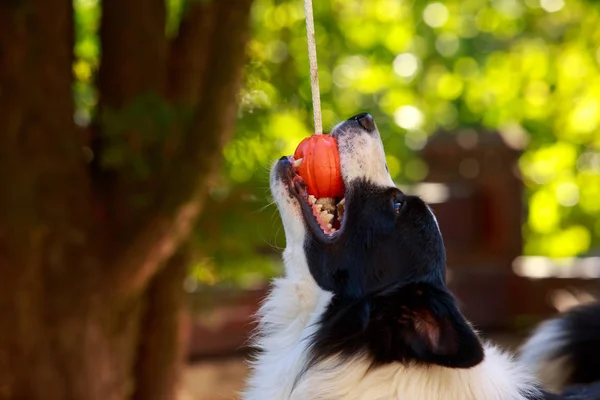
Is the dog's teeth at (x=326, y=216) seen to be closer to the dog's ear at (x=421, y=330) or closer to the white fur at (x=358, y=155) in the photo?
the white fur at (x=358, y=155)

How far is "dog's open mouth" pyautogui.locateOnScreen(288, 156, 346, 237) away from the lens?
9.64 ft

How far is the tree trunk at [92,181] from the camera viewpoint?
14.7ft

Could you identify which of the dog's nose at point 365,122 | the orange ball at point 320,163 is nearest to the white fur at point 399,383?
the orange ball at point 320,163

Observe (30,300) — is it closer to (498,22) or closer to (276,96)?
(276,96)

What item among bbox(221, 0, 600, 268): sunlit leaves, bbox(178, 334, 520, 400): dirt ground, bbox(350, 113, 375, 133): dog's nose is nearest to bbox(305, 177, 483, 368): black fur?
bbox(350, 113, 375, 133): dog's nose

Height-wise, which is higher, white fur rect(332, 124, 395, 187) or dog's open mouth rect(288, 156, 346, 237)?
white fur rect(332, 124, 395, 187)

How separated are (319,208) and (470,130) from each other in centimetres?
576

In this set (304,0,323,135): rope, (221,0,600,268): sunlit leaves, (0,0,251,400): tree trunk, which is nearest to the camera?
(304,0,323,135): rope

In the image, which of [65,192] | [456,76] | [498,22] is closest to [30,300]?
[65,192]

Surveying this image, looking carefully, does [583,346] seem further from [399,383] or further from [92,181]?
[92,181]

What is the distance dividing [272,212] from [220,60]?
2.50 ft

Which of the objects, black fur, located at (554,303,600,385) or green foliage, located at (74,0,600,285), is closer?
black fur, located at (554,303,600,385)

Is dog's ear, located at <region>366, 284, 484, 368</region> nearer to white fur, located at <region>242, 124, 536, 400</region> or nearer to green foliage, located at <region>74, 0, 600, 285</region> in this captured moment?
white fur, located at <region>242, 124, 536, 400</region>

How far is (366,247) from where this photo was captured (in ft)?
9.56
